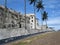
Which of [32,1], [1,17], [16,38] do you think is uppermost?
[32,1]

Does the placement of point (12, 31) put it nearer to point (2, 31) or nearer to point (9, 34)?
point (9, 34)

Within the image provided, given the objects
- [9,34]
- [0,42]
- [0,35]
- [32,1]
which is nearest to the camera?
[0,42]

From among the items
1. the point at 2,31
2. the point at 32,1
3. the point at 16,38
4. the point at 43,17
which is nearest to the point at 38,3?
the point at 32,1

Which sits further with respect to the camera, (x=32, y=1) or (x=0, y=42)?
(x=32, y=1)

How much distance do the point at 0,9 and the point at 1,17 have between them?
194 inches

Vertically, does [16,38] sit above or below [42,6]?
below

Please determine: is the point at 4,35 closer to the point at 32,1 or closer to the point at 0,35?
the point at 0,35

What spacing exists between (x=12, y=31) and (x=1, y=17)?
3867 cm

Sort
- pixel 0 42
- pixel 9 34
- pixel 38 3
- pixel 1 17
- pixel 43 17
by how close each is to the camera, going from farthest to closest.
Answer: pixel 43 17
pixel 38 3
pixel 1 17
pixel 9 34
pixel 0 42

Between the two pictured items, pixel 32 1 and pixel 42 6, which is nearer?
pixel 32 1

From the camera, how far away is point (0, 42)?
36.8 metres

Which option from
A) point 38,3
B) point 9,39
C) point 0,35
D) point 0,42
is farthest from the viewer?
point 38,3

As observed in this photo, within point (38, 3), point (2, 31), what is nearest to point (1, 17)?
point (38, 3)

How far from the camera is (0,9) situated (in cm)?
8900
